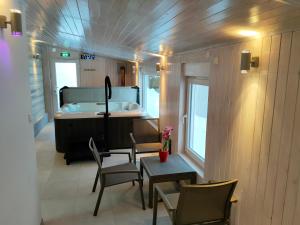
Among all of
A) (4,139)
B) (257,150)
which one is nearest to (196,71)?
(257,150)

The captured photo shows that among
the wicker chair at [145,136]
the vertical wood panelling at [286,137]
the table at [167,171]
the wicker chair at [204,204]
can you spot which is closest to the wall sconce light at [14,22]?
Answer: the wicker chair at [204,204]

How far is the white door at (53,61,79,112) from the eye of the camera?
7.54 meters

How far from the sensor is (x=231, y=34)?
1748mm

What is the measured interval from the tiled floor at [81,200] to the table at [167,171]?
299mm

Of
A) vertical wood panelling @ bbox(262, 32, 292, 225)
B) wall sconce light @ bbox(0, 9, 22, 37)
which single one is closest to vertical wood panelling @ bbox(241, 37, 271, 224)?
vertical wood panelling @ bbox(262, 32, 292, 225)

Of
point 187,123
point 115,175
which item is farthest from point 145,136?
point 115,175

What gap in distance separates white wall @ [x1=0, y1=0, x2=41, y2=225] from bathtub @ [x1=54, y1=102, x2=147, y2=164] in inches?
82.0

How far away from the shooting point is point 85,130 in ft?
15.4

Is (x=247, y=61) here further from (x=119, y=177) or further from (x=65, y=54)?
(x=65, y=54)

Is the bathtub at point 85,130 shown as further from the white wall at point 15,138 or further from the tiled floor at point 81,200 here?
the white wall at point 15,138

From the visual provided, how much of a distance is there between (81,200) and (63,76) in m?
5.61

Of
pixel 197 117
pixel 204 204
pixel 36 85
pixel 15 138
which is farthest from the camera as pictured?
pixel 36 85

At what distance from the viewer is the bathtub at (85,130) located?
431 centimetres

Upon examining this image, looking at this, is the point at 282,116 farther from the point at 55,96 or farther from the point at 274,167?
the point at 55,96
